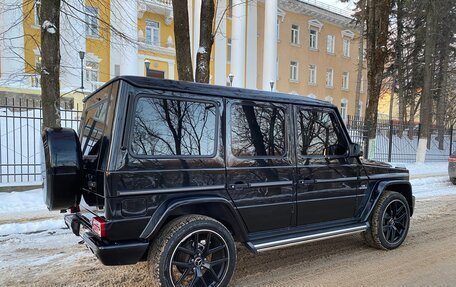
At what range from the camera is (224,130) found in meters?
4.09

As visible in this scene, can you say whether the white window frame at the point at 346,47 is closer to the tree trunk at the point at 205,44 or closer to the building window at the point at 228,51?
the building window at the point at 228,51

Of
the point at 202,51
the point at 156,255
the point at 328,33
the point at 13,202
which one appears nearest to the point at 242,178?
the point at 156,255

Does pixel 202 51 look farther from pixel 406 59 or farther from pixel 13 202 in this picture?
pixel 406 59

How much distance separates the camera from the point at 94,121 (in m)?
4.21

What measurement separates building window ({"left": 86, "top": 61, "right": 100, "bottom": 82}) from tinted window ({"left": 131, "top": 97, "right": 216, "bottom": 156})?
2229 cm

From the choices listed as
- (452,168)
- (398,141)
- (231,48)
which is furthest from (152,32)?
(452,168)

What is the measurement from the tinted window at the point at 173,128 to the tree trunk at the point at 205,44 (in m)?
6.39

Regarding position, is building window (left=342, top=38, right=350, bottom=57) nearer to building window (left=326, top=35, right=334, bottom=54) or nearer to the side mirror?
building window (left=326, top=35, right=334, bottom=54)

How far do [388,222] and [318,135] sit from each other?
185 centimetres

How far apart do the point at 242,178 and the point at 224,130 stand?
0.55 m

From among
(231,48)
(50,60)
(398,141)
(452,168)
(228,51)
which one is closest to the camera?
(50,60)

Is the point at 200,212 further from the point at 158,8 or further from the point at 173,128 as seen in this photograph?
the point at 158,8

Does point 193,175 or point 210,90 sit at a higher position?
point 210,90

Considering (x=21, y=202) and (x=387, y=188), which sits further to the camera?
(x=21, y=202)
